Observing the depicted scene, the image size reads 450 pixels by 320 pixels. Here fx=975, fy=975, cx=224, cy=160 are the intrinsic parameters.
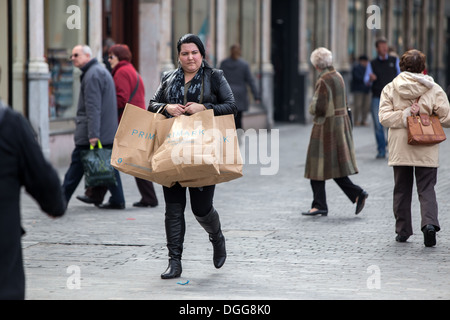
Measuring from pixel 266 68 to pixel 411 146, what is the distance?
15.4m

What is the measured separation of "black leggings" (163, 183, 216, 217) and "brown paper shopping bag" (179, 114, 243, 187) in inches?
8.1

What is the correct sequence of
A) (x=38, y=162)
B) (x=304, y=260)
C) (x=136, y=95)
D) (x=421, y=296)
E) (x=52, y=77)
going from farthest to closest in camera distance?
1. (x=52, y=77)
2. (x=136, y=95)
3. (x=304, y=260)
4. (x=421, y=296)
5. (x=38, y=162)

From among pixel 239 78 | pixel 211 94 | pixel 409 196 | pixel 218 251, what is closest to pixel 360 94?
pixel 239 78

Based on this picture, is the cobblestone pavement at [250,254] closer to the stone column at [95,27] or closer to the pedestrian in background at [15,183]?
the pedestrian in background at [15,183]

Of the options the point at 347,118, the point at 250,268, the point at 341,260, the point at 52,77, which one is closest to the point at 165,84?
the point at 250,268

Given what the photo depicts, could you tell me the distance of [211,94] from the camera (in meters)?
6.62

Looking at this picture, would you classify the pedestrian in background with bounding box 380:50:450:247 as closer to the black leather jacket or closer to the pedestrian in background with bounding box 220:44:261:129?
the black leather jacket

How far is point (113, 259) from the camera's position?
24.1 feet

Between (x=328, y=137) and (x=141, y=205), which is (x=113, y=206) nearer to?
(x=141, y=205)

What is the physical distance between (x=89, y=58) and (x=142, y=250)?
321 centimetres

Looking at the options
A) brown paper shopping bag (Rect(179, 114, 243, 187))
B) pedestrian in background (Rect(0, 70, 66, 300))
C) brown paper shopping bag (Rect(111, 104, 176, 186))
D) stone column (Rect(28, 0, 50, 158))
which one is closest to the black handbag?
brown paper shopping bag (Rect(111, 104, 176, 186))

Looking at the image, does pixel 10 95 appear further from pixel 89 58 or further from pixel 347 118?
pixel 347 118

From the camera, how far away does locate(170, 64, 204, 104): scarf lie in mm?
6582
